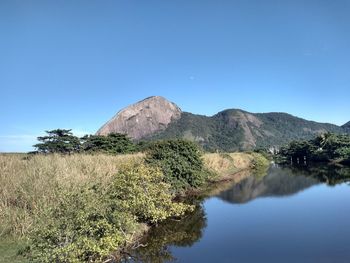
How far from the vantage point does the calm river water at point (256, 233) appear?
493 inches

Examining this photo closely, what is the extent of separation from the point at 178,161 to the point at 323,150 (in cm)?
5776

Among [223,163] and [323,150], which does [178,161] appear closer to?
[223,163]

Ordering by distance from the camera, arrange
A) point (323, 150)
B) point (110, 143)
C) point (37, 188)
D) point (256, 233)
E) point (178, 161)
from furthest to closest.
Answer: point (323, 150) → point (110, 143) → point (178, 161) → point (256, 233) → point (37, 188)

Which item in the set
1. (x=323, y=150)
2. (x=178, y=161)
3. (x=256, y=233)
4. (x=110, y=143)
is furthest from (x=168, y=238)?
(x=323, y=150)

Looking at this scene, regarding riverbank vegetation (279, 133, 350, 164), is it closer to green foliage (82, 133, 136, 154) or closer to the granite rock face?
green foliage (82, 133, 136, 154)

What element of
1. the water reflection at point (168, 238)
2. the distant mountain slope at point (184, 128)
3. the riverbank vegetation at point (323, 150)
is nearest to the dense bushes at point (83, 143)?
the water reflection at point (168, 238)

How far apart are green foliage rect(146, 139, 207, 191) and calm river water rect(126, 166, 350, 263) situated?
174cm

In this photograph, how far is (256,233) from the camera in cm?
1577

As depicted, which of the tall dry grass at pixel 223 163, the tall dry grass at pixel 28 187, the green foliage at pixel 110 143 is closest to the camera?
the tall dry grass at pixel 28 187

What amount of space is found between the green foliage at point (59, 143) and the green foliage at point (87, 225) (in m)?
31.5

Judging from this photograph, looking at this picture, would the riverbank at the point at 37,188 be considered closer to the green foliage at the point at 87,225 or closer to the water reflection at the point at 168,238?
the green foliage at the point at 87,225

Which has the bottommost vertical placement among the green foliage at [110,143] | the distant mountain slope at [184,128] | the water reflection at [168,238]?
the water reflection at [168,238]

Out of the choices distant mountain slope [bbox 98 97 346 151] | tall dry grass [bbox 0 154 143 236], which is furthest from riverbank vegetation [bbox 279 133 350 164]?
distant mountain slope [bbox 98 97 346 151]

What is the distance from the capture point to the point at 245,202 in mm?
24844
